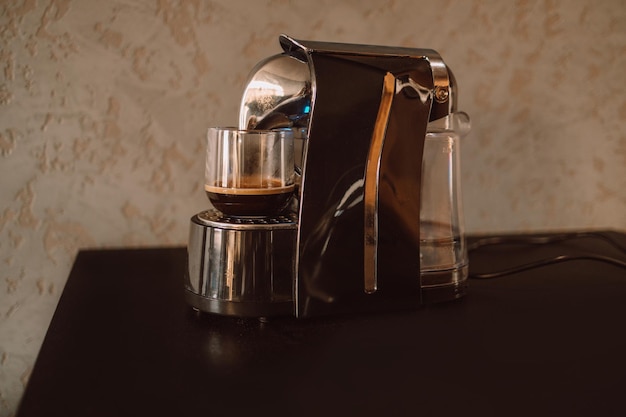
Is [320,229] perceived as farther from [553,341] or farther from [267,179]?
[553,341]

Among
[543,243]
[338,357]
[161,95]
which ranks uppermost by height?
[161,95]

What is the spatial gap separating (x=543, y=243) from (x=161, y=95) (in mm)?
625

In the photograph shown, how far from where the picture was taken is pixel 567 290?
0.79 metres

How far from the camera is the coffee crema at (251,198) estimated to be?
668 mm

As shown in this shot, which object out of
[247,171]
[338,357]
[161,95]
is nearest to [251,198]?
[247,171]

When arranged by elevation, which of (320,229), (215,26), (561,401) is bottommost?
(561,401)

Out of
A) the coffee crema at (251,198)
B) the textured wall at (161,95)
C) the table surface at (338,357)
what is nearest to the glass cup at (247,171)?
the coffee crema at (251,198)

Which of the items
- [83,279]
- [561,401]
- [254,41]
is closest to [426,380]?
[561,401]

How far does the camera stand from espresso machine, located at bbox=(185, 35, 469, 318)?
0.66 metres

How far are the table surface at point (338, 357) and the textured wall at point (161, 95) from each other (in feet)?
0.59

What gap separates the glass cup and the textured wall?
0.96 ft

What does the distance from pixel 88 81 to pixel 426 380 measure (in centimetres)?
64

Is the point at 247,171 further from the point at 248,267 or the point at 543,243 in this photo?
the point at 543,243

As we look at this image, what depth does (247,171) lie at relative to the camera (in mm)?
675
